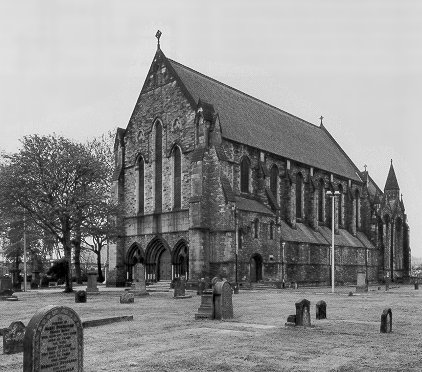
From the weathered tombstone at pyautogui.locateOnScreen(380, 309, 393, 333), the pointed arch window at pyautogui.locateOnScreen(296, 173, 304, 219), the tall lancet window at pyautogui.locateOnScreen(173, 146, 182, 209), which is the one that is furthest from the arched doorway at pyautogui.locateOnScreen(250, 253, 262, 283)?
the weathered tombstone at pyautogui.locateOnScreen(380, 309, 393, 333)

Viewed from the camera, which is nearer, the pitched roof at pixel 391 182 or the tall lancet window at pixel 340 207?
the tall lancet window at pixel 340 207

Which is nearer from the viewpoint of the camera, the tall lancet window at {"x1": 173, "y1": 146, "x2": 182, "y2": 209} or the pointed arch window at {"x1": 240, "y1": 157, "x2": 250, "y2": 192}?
the tall lancet window at {"x1": 173, "y1": 146, "x2": 182, "y2": 209}

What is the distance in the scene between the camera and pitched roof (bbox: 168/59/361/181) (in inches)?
1959

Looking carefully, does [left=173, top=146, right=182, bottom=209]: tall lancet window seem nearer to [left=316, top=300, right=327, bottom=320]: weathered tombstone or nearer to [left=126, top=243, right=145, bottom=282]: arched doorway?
[left=126, top=243, right=145, bottom=282]: arched doorway

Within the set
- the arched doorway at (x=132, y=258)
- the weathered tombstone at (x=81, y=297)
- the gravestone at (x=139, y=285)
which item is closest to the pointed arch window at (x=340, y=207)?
the arched doorway at (x=132, y=258)

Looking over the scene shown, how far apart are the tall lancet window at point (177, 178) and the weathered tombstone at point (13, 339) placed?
33.4 metres

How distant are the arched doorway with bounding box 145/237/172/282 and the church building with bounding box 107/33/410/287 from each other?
0.08 metres

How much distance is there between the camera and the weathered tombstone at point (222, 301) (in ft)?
63.2

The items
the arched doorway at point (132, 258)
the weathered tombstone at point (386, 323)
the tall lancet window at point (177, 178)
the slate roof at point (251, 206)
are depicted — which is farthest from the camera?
the arched doorway at point (132, 258)

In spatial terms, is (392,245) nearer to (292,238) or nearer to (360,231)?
(360,231)

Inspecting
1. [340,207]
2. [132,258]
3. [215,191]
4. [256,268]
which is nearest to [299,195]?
[340,207]

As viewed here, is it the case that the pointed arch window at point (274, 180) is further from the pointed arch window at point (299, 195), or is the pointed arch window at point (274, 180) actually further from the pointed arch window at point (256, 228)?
the pointed arch window at point (256, 228)

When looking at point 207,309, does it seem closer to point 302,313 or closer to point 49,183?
point 302,313

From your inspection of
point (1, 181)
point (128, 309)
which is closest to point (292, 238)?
point (1, 181)
